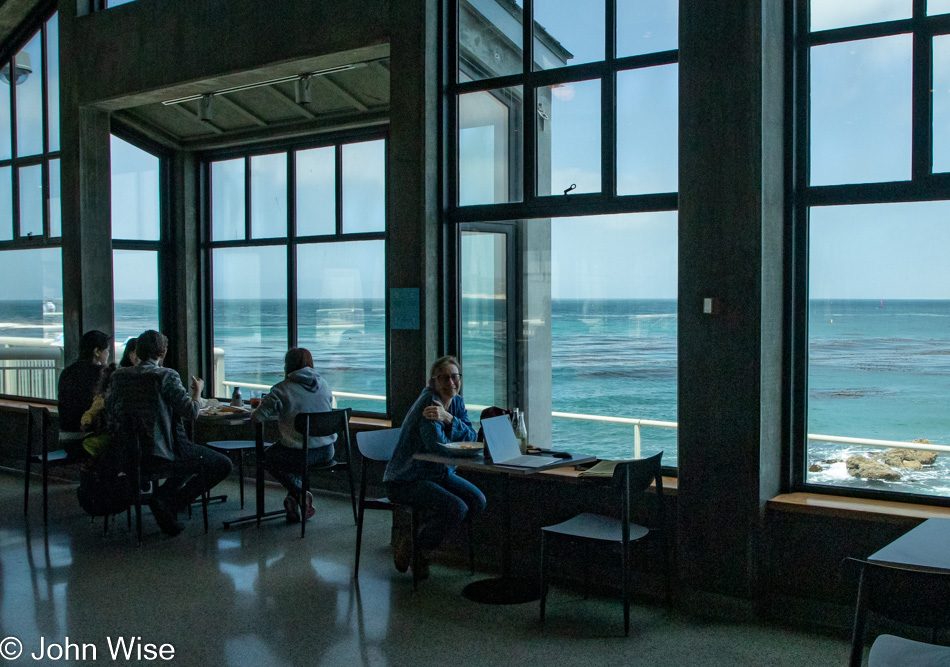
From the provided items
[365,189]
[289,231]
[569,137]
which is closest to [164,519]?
[289,231]

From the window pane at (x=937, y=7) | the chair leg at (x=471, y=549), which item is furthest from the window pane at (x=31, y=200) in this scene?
the window pane at (x=937, y=7)

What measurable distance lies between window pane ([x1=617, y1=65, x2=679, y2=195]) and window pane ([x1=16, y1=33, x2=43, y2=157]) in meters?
6.27

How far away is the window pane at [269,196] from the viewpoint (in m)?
7.75

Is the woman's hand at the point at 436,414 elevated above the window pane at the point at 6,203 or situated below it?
below

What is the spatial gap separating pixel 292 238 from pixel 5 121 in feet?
12.2

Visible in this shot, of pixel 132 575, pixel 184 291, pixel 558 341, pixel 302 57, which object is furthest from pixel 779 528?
pixel 184 291

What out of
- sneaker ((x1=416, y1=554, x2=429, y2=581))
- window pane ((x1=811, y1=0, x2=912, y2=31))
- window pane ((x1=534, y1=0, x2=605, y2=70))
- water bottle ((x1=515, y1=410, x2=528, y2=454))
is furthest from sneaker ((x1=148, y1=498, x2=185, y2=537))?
window pane ((x1=811, y1=0, x2=912, y2=31))

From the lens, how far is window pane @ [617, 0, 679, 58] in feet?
15.5

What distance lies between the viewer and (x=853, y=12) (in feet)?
13.7

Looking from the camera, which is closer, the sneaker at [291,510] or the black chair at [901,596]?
the black chair at [901,596]

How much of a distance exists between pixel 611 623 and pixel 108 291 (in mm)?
5932

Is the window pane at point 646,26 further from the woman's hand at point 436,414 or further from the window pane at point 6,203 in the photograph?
the window pane at point 6,203

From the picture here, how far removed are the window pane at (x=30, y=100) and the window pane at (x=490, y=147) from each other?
16.7ft

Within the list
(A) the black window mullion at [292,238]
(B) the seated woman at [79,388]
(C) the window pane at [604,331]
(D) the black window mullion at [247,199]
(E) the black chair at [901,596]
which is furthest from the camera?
(D) the black window mullion at [247,199]
